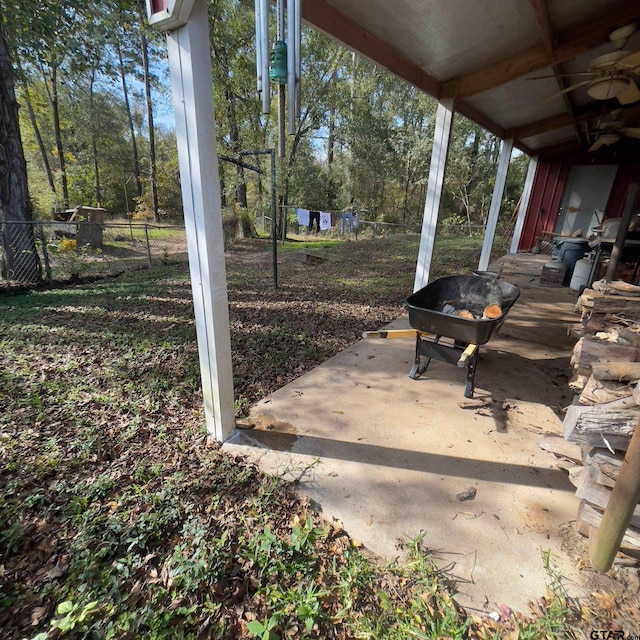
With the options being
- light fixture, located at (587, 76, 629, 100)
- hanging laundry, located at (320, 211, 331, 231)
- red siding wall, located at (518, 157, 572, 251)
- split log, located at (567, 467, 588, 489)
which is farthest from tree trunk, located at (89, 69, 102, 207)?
split log, located at (567, 467, 588, 489)

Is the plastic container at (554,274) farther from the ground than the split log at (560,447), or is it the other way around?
the plastic container at (554,274)

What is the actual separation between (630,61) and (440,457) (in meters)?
3.83

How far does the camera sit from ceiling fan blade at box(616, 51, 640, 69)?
282cm

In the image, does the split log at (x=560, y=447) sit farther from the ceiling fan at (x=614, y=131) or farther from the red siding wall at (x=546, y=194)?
the red siding wall at (x=546, y=194)

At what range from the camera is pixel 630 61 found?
292cm

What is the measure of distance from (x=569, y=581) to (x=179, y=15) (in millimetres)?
2796

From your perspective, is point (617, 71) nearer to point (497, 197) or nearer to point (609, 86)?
point (609, 86)

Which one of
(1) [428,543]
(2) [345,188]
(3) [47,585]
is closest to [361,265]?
(1) [428,543]

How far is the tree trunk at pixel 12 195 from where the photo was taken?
15.9ft

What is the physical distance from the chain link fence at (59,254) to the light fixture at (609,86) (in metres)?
6.77

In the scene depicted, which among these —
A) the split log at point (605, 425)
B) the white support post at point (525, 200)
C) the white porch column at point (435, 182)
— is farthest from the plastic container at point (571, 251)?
the split log at point (605, 425)

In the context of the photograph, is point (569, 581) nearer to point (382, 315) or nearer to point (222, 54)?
point (382, 315)

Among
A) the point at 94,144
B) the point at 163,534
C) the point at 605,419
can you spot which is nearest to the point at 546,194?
the point at 605,419

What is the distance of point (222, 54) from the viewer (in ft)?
40.0
